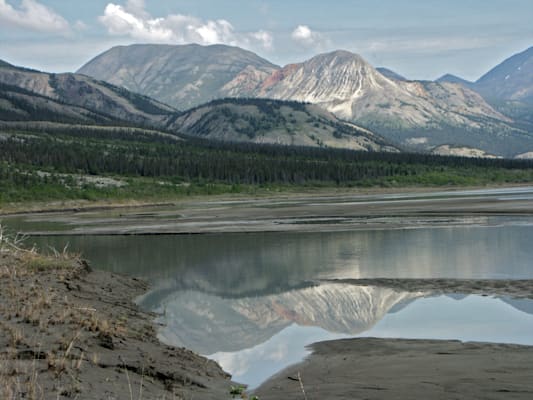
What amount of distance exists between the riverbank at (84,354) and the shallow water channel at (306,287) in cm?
153

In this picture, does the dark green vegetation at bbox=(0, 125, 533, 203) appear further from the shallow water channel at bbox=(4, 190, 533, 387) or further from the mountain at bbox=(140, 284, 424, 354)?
the mountain at bbox=(140, 284, 424, 354)

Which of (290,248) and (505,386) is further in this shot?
(290,248)

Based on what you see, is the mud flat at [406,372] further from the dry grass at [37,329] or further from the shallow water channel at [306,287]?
the dry grass at [37,329]

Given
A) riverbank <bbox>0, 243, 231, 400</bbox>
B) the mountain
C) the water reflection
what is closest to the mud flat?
riverbank <bbox>0, 243, 231, 400</bbox>

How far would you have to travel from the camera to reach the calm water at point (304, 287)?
22859 millimetres

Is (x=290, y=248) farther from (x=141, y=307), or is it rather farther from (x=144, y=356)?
(x=144, y=356)

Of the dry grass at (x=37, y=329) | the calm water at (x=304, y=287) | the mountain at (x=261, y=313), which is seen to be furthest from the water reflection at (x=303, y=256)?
the dry grass at (x=37, y=329)

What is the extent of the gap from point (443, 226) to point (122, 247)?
86.1ft

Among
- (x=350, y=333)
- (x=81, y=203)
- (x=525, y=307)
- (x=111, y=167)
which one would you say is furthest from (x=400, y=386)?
(x=111, y=167)

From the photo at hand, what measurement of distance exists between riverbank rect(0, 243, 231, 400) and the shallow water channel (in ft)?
5.03

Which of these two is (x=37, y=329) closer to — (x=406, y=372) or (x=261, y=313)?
(x=406, y=372)

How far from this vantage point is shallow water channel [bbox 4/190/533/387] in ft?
74.9

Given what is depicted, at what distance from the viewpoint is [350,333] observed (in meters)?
23.2

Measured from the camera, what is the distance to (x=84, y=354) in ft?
55.1
